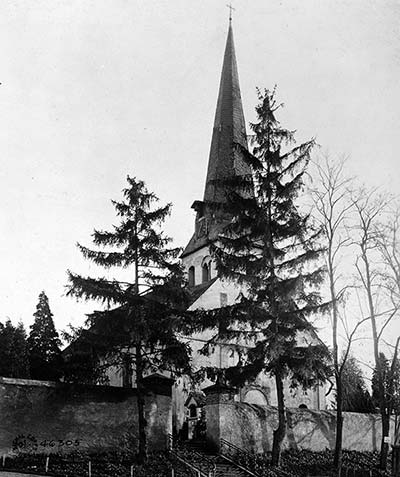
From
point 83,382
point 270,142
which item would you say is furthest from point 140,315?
point 270,142

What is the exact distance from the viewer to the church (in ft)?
98.2

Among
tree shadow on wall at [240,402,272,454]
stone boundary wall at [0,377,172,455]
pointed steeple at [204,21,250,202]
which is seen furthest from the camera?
pointed steeple at [204,21,250,202]

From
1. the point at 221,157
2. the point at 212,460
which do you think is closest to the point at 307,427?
the point at 212,460

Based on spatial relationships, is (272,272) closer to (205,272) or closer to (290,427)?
(290,427)

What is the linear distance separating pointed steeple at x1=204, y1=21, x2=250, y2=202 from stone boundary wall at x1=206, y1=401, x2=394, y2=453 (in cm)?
1781

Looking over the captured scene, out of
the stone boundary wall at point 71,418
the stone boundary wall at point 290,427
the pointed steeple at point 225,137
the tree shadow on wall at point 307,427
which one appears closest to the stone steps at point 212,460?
the stone boundary wall at point 290,427

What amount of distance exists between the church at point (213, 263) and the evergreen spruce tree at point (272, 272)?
6.48 meters

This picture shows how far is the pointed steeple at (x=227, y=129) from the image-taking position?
3953cm

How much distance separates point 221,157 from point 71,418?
82.2ft

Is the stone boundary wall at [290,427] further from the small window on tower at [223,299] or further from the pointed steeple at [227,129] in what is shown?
the pointed steeple at [227,129]

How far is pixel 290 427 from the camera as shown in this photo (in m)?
23.4

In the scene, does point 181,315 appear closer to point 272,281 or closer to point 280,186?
point 272,281

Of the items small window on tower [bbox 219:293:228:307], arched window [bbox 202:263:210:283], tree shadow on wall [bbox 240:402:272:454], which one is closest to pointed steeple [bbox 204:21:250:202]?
arched window [bbox 202:263:210:283]

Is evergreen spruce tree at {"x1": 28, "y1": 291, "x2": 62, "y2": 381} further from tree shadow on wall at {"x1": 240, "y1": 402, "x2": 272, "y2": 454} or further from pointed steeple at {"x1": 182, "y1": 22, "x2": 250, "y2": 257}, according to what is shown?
tree shadow on wall at {"x1": 240, "y1": 402, "x2": 272, "y2": 454}
